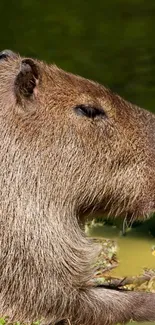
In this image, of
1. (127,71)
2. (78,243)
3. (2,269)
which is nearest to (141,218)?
(78,243)

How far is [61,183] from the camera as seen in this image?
591 centimetres

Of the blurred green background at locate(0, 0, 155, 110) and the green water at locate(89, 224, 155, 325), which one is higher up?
the blurred green background at locate(0, 0, 155, 110)

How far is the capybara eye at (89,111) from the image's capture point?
19.8ft

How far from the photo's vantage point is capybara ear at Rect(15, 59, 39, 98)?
231 inches

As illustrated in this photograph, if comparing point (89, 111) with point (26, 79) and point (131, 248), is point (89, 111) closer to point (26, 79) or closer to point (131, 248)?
point (26, 79)

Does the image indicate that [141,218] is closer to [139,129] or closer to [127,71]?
[139,129]

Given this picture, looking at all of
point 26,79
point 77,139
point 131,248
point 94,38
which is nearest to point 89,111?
point 77,139

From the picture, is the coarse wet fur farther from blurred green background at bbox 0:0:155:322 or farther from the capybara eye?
blurred green background at bbox 0:0:155:322

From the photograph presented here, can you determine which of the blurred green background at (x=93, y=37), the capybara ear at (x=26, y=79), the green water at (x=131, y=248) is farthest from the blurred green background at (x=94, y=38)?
the capybara ear at (x=26, y=79)

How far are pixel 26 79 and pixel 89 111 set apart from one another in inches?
17.2

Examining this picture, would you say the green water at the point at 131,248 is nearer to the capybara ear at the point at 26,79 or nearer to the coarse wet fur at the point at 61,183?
the coarse wet fur at the point at 61,183

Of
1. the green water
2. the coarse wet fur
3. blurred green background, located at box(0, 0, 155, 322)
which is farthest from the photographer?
blurred green background, located at box(0, 0, 155, 322)

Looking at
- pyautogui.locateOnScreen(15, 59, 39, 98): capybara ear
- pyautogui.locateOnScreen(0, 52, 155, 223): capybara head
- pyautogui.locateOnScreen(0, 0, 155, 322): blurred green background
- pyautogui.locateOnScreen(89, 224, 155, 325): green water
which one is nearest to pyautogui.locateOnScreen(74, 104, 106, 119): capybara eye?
pyautogui.locateOnScreen(0, 52, 155, 223): capybara head

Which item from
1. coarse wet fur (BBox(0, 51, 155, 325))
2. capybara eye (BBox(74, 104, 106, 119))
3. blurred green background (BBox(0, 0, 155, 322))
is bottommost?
coarse wet fur (BBox(0, 51, 155, 325))
